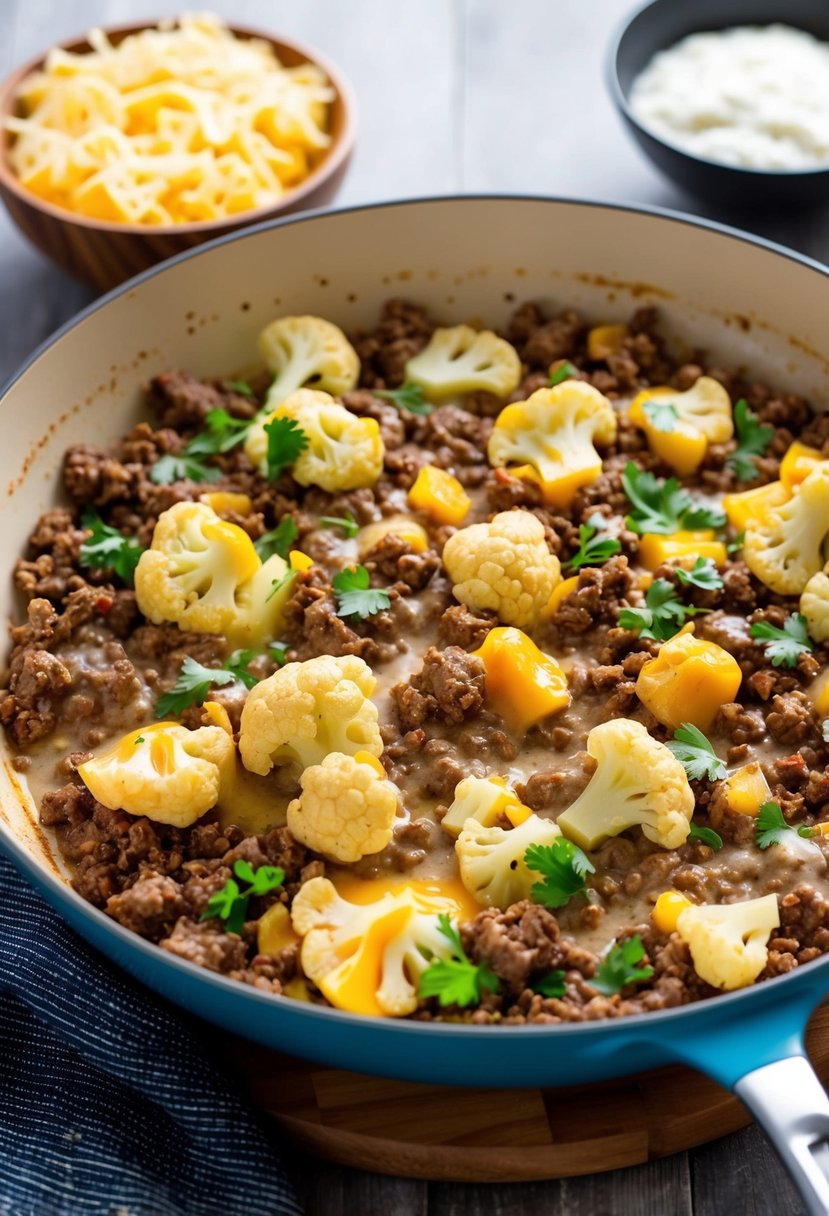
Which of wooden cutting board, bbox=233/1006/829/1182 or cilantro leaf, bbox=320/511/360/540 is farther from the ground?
cilantro leaf, bbox=320/511/360/540

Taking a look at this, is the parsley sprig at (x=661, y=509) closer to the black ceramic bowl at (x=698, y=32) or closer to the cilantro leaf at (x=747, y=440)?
the cilantro leaf at (x=747, y=440)

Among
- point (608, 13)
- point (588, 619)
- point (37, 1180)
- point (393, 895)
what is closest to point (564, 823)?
point (393, 895)

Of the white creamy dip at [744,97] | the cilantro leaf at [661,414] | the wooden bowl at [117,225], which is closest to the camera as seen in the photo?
the cilantro leaf at [661,414]

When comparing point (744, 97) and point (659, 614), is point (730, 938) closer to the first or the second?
point (659, 614)

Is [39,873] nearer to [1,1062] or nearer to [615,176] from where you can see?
[1,1062]

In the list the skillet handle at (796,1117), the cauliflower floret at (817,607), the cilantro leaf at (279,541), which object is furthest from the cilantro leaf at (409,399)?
the skillet handle at (796,1117)

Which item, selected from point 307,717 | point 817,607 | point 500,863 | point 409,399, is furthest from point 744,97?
point 500,863

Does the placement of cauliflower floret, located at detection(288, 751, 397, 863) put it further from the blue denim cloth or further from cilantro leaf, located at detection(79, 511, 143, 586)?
cilantro leaf, located at detection(79, 511, 143, 586)

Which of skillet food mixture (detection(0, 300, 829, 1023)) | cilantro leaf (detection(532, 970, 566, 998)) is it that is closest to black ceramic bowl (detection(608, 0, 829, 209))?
skillet food mixture (detection(0, 300, 829, 1023))
